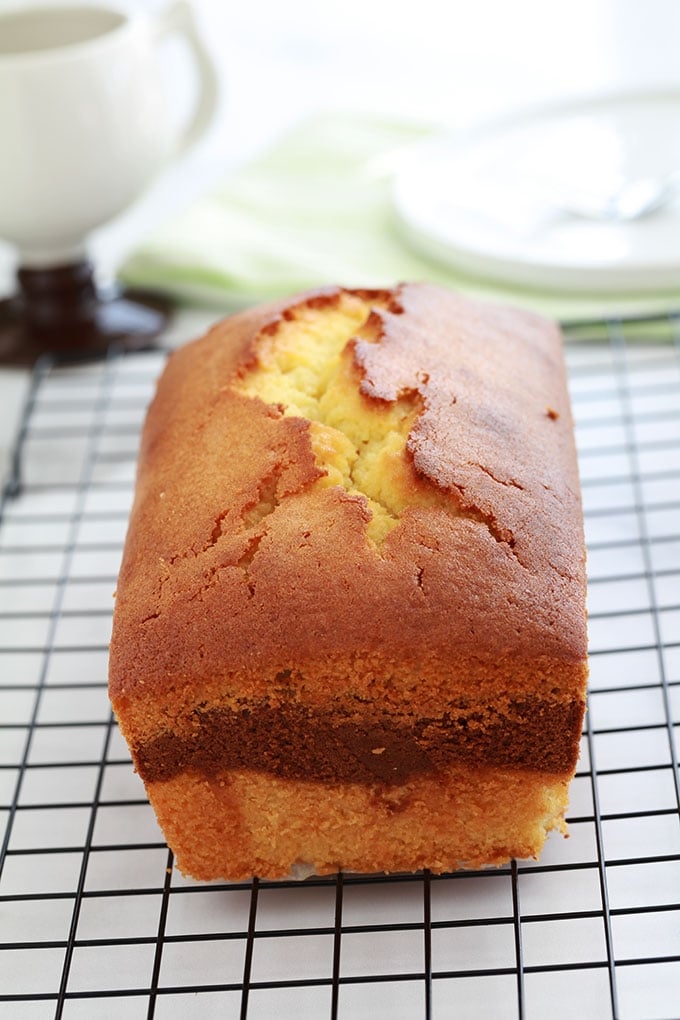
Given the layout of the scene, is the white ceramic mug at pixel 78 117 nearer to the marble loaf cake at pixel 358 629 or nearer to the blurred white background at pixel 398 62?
the blurred white background at pixel 398 62

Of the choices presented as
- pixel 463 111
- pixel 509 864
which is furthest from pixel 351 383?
pixel 463 111

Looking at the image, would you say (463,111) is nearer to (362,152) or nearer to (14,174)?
(362,152)

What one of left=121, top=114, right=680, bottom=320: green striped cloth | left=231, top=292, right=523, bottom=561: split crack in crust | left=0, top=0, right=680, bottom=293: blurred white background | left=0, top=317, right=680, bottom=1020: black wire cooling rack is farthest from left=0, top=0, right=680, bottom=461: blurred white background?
left=0, top=317, right=680, bottom=1020: black wire cooling rack

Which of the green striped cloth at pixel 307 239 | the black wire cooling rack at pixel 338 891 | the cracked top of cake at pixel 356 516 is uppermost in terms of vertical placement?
the cracked top of cake at pixel 356 516

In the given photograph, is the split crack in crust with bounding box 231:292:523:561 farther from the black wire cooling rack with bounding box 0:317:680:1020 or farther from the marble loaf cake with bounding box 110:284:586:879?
the black wire cooling rack with bounding box 0:317:680:1020

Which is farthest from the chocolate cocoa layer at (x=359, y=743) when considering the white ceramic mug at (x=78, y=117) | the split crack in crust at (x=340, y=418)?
the white ceramic mug at (x=78, y=117)
